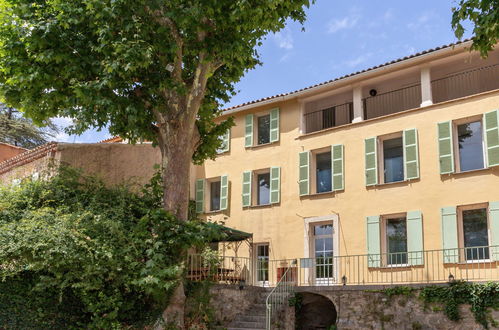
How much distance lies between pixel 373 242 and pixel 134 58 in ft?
31.0

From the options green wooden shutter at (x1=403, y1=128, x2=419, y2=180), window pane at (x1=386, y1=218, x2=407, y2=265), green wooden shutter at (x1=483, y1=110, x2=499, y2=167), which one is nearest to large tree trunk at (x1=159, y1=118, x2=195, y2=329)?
window pane at (x1=386, y1=218, x2=407, y2=265)

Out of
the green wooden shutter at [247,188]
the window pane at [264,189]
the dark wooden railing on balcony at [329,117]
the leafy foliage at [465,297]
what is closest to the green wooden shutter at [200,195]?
the green wooden shutter at [247,188]

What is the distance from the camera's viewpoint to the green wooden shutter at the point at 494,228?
15734mm

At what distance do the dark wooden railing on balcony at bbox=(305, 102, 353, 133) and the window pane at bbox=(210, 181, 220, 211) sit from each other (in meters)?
4.57

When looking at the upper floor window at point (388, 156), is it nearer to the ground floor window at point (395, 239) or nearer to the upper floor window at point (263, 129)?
the ground floor window at point (395, 239)

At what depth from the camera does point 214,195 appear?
23.7 metres

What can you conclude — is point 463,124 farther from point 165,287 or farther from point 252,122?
point 165,287

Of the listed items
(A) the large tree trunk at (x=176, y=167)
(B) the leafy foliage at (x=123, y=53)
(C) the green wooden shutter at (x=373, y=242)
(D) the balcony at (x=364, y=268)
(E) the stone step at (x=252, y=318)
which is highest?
(B) the leafy foliage at (x=123, y=53)

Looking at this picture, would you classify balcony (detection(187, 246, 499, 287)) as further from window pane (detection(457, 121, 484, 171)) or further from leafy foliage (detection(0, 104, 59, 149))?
leafy foliage (detection(0, 104, 59, 149))

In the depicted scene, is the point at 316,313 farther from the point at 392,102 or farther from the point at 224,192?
the point at 392,102

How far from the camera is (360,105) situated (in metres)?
19.9

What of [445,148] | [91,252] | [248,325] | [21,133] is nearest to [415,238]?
[445,148]

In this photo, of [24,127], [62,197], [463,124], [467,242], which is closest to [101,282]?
[62,197]

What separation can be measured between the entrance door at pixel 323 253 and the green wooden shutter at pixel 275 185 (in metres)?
1.82
